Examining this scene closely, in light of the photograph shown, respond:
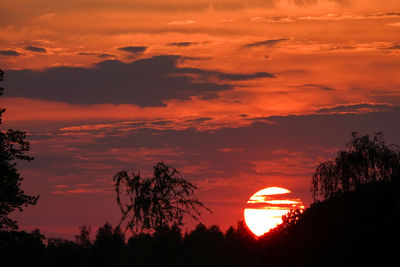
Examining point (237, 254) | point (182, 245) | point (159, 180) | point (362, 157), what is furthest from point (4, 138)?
point (362, 157)

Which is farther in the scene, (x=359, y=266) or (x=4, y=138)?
(x=4, y=138)

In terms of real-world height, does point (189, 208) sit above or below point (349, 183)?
below

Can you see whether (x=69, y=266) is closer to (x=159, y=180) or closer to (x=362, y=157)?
(x=362, y=157)

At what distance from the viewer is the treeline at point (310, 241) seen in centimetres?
2177

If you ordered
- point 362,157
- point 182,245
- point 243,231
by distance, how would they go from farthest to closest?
point 243,231, point 362,157, point 182,245

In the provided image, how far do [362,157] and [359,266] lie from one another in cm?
1908

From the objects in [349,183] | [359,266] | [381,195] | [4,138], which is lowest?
[359,266]

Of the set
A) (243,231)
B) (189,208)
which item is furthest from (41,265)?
(189,208)

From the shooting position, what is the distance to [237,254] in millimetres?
33281

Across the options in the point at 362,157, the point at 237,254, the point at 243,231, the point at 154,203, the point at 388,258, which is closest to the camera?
the point at 388,258

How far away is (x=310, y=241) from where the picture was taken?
1008 inches

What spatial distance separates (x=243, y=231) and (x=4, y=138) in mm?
19585

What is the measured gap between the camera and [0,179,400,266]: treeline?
21.8 metres

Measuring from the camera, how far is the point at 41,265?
98.3m
